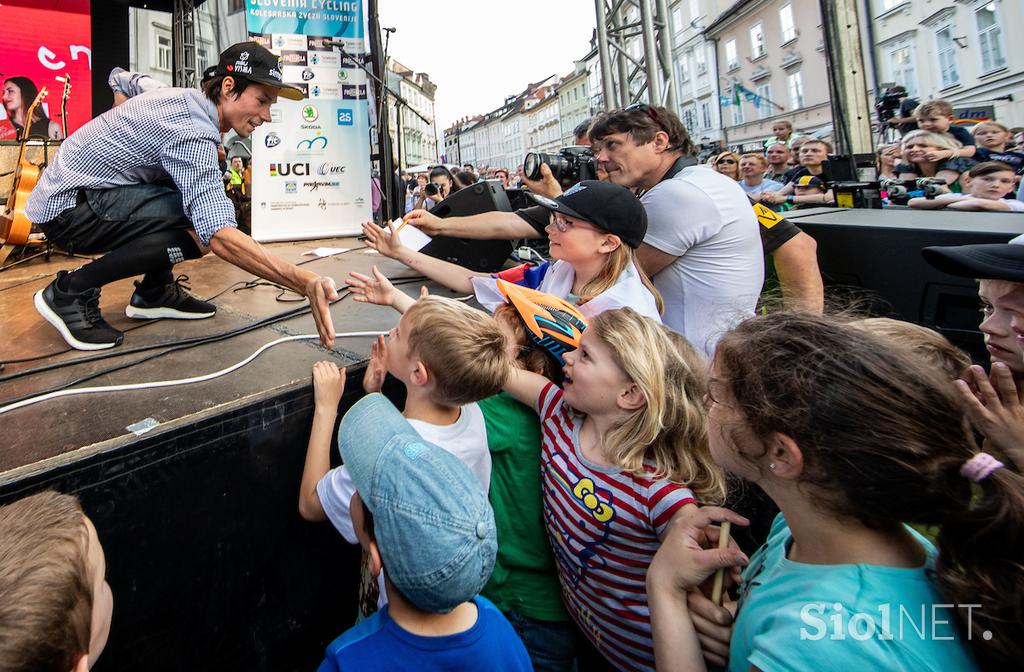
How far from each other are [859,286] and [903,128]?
4906 millimetres

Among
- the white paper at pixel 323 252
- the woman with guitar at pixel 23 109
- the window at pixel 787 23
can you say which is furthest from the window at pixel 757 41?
the woman with guitar at pixel 23 109

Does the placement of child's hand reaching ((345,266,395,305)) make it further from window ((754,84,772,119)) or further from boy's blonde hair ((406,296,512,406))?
window ((754,84,772,119))

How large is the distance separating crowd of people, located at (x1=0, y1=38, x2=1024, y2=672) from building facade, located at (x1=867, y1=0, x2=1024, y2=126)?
13641 millimetres

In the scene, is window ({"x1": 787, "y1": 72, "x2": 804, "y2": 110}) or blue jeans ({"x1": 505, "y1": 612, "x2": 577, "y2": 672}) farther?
window ({"x1": 787, "y1": 72, "x2": 804, "y2": 110})

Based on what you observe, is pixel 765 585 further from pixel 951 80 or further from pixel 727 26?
pixel 727 26

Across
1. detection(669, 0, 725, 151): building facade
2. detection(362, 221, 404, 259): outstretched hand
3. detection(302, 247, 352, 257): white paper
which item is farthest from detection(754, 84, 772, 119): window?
detection(362, 221, 404, 259): outstretched hand

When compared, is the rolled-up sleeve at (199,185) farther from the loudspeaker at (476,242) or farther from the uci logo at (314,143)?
the uci logo at (314,143)

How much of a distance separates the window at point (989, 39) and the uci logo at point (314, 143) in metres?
17.1

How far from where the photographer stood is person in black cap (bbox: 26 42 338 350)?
6.27ft

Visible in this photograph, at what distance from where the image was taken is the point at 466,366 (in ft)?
4.00

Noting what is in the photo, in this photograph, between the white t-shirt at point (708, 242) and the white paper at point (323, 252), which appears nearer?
the white t-shirt at point (708, 242)

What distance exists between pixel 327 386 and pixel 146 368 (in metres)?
0.61

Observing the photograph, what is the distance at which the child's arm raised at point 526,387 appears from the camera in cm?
150

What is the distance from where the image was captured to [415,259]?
243 cm
